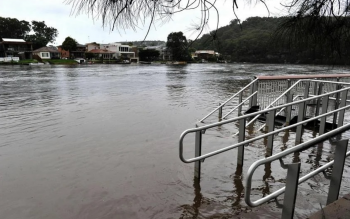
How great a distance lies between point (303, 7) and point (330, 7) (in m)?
0.27

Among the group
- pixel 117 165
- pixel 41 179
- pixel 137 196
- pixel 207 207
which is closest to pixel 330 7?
pixel 207 207

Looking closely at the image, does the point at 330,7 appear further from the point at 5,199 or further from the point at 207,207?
the point at 5,199

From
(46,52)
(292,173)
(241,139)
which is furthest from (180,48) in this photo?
(46,52)

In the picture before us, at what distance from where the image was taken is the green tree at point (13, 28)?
284ft

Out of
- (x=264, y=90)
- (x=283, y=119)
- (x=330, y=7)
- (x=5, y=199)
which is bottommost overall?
(x=5, y=199)

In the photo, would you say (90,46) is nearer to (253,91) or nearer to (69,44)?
(69,44)

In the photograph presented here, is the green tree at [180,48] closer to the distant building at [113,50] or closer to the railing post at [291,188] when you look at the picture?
the railing post at [291,188]

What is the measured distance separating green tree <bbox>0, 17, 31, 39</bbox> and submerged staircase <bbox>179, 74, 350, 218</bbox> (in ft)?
317

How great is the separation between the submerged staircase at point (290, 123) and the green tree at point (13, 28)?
317 feet

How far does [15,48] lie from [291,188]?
84.8m

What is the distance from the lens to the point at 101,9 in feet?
7.18

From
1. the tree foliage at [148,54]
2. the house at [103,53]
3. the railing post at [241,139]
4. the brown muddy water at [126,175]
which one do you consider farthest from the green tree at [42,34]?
the railing post at [241,139]

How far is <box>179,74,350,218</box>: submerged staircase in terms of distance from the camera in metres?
2.25

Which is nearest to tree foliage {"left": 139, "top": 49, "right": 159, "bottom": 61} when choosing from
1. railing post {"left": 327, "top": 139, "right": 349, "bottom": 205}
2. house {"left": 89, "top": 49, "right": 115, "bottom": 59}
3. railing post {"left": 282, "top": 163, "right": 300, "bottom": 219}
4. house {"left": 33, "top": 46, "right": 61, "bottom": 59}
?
house {"left": 89, "top": 49, "right": 115, "bottom": 59}
